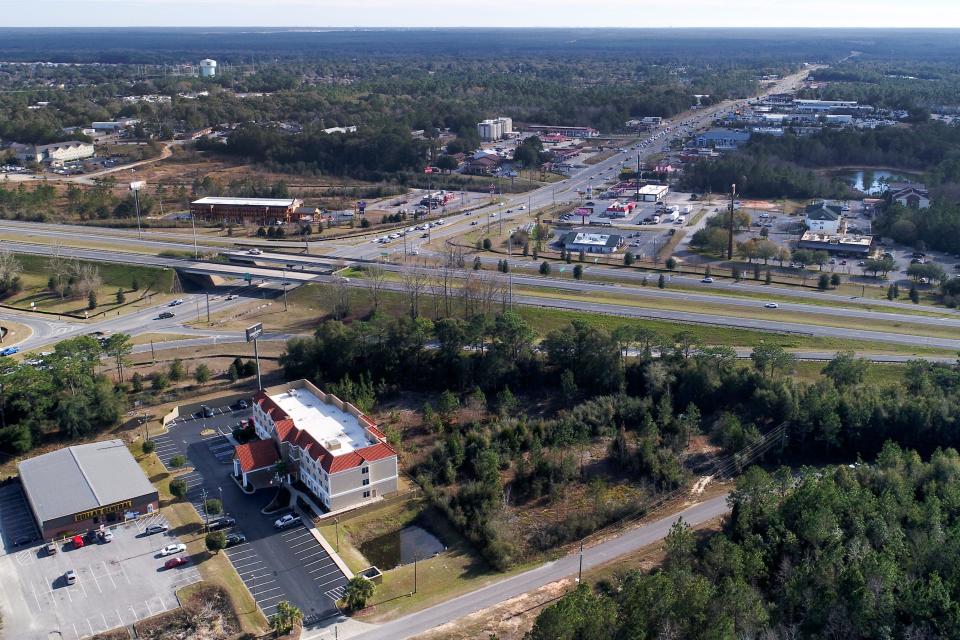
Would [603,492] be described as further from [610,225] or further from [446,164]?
[446,164]

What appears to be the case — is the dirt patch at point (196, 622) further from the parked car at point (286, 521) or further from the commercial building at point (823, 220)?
the commercial building at point (823, 220)

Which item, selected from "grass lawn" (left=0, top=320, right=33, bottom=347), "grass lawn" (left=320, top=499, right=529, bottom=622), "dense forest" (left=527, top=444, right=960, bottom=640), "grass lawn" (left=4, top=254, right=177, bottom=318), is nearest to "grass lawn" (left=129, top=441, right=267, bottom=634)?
"grass lawn" (left=320, top=499, right=529, bottom=622)

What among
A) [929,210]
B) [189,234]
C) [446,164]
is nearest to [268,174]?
[446,164]

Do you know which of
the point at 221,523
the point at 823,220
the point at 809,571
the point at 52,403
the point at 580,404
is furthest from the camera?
the point at 823,220

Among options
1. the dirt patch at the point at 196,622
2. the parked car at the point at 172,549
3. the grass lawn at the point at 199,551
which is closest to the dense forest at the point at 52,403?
the grass lawn at the point at 199,551

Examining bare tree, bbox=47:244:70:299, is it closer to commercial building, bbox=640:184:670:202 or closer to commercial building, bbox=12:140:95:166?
commercial building, bbox=12:140:95:166

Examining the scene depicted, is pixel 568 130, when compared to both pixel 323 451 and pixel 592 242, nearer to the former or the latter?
pixel 592 242

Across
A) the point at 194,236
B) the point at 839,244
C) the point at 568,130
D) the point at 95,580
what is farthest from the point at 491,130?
the point at 95,580
